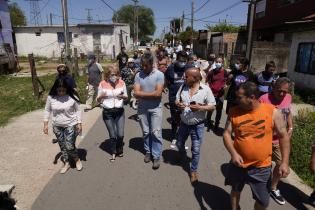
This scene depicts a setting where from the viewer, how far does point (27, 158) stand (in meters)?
5.66

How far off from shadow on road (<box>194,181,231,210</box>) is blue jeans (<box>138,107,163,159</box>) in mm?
990

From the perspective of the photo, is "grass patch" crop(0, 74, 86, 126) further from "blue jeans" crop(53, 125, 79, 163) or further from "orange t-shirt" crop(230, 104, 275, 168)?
"orange t-shirt" crop(230, 104, 275, 168)

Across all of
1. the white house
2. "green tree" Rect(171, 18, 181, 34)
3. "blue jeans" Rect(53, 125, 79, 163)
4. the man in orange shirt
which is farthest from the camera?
"green tree" Rect(171, 18, 181, 34)

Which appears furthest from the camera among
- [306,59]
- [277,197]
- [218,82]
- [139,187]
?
[306,59]

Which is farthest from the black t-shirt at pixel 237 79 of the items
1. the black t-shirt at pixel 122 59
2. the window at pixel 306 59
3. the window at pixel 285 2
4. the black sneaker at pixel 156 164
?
the window at pixel 285 2

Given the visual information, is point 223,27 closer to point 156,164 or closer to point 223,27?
point 223,27

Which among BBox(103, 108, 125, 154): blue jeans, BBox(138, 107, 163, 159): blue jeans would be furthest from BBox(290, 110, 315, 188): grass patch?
BBox(103, 108, 125, 154): blue jeans

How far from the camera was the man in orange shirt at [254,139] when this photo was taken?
116 inches

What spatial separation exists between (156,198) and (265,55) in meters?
14.5

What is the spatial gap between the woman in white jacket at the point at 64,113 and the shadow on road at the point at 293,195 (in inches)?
131

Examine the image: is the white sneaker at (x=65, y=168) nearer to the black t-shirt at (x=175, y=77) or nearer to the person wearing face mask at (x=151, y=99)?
the person wearing face mask at (x=151, y=99)

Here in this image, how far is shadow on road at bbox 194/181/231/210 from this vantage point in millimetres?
4016

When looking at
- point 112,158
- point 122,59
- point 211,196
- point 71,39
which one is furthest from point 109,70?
point 71,39

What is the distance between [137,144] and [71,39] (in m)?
31.3
